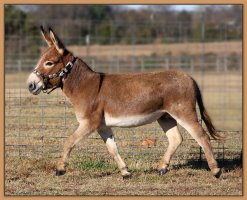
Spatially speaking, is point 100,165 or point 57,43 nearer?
point 57,43

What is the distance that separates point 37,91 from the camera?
8562 millimetres

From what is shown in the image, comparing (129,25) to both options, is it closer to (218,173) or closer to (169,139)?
(169,139)

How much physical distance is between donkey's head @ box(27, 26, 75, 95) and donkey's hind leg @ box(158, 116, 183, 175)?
186 cm

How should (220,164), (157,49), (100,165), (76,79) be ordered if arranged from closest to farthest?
1. (76,79)
2. (100,165)
3. (220,164)
4. (157,49)

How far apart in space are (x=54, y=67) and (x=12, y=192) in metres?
1.97

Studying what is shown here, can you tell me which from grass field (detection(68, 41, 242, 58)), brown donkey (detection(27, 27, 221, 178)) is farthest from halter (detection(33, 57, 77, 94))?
grass field (detection(68, 41, 242, 58))

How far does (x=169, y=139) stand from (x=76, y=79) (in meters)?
1.81

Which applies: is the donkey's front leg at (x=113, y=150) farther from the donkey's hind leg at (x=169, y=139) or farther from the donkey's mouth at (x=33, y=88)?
the donkey's mouth at (x=33, y=88)

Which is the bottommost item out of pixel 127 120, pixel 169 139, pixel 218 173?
pixel 218 173

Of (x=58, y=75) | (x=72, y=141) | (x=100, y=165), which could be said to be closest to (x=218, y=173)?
(x=100, y=165)

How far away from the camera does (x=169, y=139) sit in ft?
30.2

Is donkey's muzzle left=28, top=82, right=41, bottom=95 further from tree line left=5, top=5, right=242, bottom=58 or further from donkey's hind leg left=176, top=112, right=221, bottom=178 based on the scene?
tree line left=5, top=5, right=242, bottom=58

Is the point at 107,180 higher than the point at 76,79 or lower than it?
lower

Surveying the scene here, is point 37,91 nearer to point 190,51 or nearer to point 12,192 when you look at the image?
point 12,192
